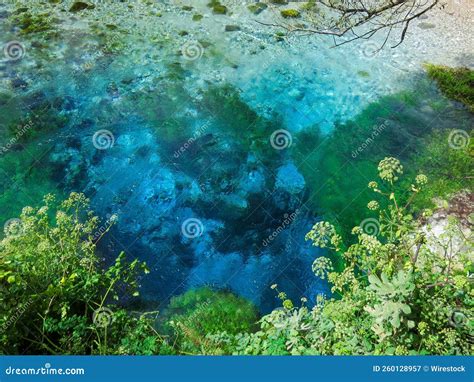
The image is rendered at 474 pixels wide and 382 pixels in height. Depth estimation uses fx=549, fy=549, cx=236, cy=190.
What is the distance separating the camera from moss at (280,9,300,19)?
6926 millimetres

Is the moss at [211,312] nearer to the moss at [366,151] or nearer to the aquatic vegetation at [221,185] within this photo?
the aquatic vegetation at [221,185]

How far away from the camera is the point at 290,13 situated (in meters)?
6.95

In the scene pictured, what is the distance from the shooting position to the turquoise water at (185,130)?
183 inches

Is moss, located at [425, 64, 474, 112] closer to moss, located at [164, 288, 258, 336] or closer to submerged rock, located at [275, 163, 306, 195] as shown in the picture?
→ submerged rock, located at [275, 163, 306, 195]

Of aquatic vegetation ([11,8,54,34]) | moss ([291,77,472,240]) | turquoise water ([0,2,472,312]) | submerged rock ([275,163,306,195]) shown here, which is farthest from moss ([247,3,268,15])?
submerged rock ([275,163,306,195])

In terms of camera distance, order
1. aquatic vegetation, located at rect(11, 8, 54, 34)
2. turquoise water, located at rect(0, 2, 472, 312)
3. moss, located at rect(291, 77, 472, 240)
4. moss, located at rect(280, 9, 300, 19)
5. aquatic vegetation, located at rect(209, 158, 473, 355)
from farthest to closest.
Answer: moss, located at rect(280, 9, 300, 19) → aquatic vegetation, located at rect(11, 8, 54, 34) → moss, located at rect(291, 77, 472, 240) → turquoise water, located at rect(0, 2, 472, 312) → aquatic vegetation, located at rect(209, 158, 473, 355)

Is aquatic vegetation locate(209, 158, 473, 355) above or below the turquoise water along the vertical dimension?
above

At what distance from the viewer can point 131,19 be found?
6859mm

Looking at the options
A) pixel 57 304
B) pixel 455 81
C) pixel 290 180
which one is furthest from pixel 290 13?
pixel 57 304

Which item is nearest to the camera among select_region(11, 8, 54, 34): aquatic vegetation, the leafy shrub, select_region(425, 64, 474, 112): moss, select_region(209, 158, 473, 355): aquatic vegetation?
select_region(209, 158, 473, 355): aquatic vegetation

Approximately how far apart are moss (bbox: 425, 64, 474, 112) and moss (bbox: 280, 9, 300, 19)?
5.82 feet

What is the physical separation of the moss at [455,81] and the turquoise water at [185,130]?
0.16m

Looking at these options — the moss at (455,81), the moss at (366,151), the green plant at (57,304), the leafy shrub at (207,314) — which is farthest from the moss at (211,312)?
the moss at (455,81)

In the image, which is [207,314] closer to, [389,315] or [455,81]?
[389,315]
